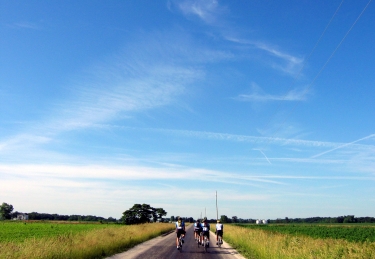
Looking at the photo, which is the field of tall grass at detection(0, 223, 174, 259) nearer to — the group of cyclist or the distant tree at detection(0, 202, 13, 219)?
the group of cyclist

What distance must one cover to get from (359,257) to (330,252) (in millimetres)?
1650

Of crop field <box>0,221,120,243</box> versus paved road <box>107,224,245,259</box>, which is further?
crop field <box>0,221,120,243</box>

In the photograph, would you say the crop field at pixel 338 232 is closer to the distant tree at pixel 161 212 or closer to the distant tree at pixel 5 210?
the distant tree at pixel 161 212

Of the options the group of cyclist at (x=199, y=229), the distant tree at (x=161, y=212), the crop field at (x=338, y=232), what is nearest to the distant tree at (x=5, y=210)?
the distant tree at (x=161, y=212)

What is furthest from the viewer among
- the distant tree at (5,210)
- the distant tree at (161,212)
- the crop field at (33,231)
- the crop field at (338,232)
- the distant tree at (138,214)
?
the distant tree at (5,210)

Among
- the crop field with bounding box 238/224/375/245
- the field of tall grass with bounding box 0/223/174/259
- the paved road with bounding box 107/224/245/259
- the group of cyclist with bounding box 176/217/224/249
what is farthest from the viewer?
the crop field with bounding box 238/224/375/245

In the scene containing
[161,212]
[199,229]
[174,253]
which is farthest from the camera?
[161,212]

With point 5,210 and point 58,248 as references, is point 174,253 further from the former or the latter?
point 5,210

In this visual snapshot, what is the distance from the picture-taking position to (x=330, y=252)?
1276cm

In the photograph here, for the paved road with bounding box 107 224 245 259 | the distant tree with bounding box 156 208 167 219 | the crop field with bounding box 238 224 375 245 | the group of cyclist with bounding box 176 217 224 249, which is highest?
the distant tree with bounding box 156 208 167 219

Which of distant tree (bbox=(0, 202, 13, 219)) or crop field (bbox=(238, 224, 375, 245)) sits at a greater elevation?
distant tree (bbox=(0, 202, 13, 219))

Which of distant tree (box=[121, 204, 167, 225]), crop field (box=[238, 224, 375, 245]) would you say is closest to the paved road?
crop field (box=[238, 224, 375, 245])

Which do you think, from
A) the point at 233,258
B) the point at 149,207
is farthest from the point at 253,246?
the point at 149,207

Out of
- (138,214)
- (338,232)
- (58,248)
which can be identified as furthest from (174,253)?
(138,214)
